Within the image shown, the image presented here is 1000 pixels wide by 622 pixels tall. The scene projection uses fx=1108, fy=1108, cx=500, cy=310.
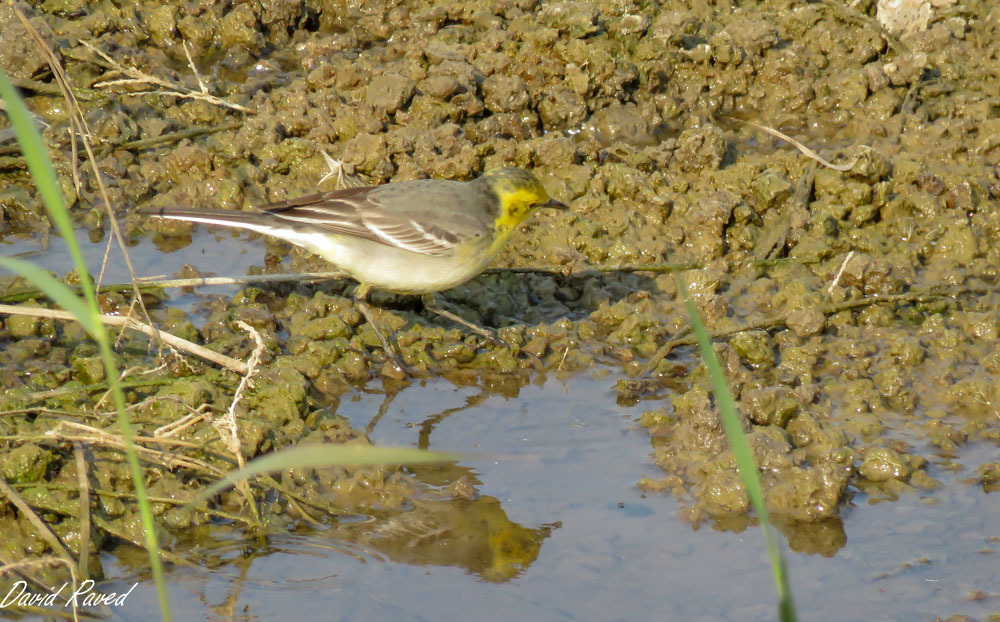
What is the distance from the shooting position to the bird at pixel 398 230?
7797 millimetres

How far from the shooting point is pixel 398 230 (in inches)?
311

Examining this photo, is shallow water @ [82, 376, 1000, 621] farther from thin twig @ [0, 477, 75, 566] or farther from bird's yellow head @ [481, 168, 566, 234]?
bird's yellow head @ [481, 168, 566, 234]

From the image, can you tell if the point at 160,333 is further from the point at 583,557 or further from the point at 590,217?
the point at 590,217

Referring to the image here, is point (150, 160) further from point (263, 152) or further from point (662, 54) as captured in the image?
point (662, 54)

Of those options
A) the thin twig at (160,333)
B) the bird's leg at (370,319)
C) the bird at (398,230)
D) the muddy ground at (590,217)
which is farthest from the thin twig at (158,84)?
the thin twig at (160,333)

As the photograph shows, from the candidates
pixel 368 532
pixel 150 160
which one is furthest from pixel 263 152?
pixel 368 532

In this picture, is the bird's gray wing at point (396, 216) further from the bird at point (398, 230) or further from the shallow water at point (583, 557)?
the shallow water at point (583, 557)

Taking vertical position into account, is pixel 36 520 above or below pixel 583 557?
above

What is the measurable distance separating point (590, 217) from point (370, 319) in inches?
85.4

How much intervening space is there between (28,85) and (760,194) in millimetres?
6448

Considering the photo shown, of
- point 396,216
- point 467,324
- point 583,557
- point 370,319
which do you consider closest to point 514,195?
point 396,216

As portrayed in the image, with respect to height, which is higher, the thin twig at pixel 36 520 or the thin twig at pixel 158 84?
the thin twig at pixel 158 84

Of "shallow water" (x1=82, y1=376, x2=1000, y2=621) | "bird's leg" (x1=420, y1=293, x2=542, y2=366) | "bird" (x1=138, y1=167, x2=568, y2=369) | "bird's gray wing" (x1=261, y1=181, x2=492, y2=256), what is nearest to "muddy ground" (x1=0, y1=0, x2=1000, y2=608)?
"bird's leg" (x1=420, y1=293, x2=542, y2=366)

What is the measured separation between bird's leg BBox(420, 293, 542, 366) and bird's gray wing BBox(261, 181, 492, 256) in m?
0.56
